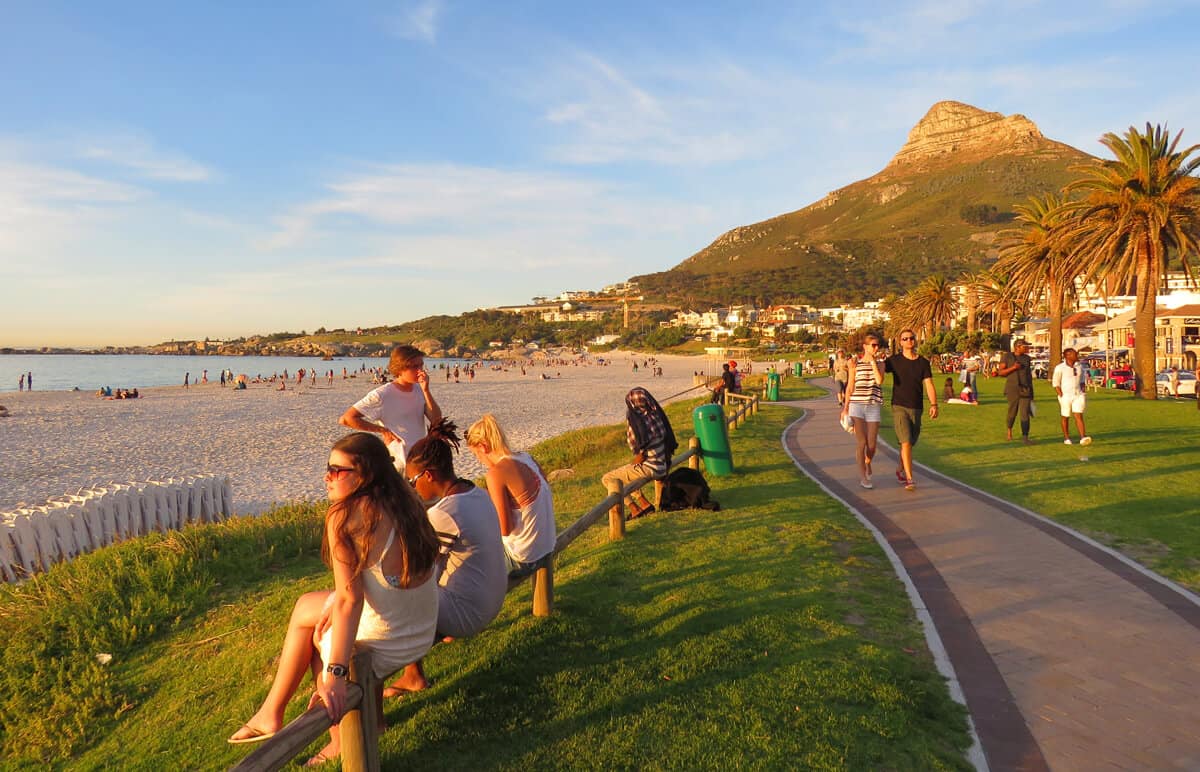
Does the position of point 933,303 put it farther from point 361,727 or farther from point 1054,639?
point 361,727

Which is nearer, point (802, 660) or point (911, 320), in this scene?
point (802, 660)

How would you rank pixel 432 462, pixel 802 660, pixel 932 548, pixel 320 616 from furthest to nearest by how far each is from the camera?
pixel 932 548, pixel 802 660, pixel 432 462, pixel 320 616

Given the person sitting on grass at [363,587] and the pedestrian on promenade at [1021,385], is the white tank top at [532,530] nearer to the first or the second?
the person sitting on grass at [363,587]

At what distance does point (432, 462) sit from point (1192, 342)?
4929 cm

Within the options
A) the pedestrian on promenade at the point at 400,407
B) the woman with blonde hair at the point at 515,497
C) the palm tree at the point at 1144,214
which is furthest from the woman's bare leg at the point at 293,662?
the palm tree at the point at 1144,214

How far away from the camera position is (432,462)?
12.3ft

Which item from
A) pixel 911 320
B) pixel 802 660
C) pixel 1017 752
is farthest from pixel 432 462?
pixel 911 320

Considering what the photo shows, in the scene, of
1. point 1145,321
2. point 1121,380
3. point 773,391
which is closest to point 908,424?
point 773,391

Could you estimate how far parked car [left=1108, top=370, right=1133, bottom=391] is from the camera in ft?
94.7

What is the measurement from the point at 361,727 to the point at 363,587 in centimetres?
55

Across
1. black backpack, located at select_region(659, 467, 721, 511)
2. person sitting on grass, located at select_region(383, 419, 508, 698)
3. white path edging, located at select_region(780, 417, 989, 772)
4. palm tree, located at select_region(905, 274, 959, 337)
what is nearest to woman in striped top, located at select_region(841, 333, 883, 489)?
white path edging, located at select_region(780, 417, 989, 772)

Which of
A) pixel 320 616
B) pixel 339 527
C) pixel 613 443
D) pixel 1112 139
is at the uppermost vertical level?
pixel 1112 139

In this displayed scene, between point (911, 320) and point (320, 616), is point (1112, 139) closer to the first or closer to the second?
point (320, 616)

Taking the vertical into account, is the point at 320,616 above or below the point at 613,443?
above
